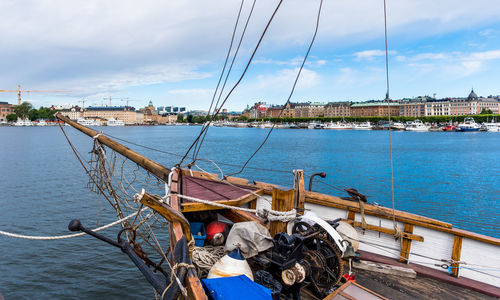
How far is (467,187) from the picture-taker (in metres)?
29.3

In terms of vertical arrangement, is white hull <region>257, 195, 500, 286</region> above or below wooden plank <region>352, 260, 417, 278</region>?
above

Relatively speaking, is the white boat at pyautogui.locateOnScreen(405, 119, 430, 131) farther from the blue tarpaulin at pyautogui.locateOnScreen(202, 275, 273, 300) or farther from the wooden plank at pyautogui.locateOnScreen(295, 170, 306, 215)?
the blue tarpaulin at pyautogui.locateOnScreen(202, 275, 273, 300)

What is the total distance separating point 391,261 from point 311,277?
7.65 feet

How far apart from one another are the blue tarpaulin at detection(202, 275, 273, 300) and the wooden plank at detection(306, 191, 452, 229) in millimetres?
3877

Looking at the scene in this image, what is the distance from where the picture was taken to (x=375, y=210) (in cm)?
726

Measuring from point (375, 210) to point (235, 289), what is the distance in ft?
14.0

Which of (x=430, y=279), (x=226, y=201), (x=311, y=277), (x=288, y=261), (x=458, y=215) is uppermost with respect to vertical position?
(x=226, y=201)

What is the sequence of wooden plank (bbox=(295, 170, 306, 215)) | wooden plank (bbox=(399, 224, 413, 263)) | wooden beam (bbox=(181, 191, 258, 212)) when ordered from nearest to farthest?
wooden plank (bbox=(399, 224, 413, 263)) < wooden beam (bbox=(181, 191, 258, 212)) < wooden plank (bbox=(295, 170, 306, 215))

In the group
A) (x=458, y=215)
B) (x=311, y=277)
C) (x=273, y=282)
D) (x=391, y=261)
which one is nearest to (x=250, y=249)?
(x=273, y=282)

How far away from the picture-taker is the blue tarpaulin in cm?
436

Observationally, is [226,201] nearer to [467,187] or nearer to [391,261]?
[391,261]

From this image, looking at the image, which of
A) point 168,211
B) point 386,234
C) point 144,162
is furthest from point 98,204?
point 386,234

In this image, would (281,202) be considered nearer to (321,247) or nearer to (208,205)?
(321,247)

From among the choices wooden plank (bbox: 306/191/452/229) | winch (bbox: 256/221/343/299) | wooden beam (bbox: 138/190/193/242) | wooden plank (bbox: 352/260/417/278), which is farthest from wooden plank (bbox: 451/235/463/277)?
wooden beam (bbox: 138/190/193/242)
